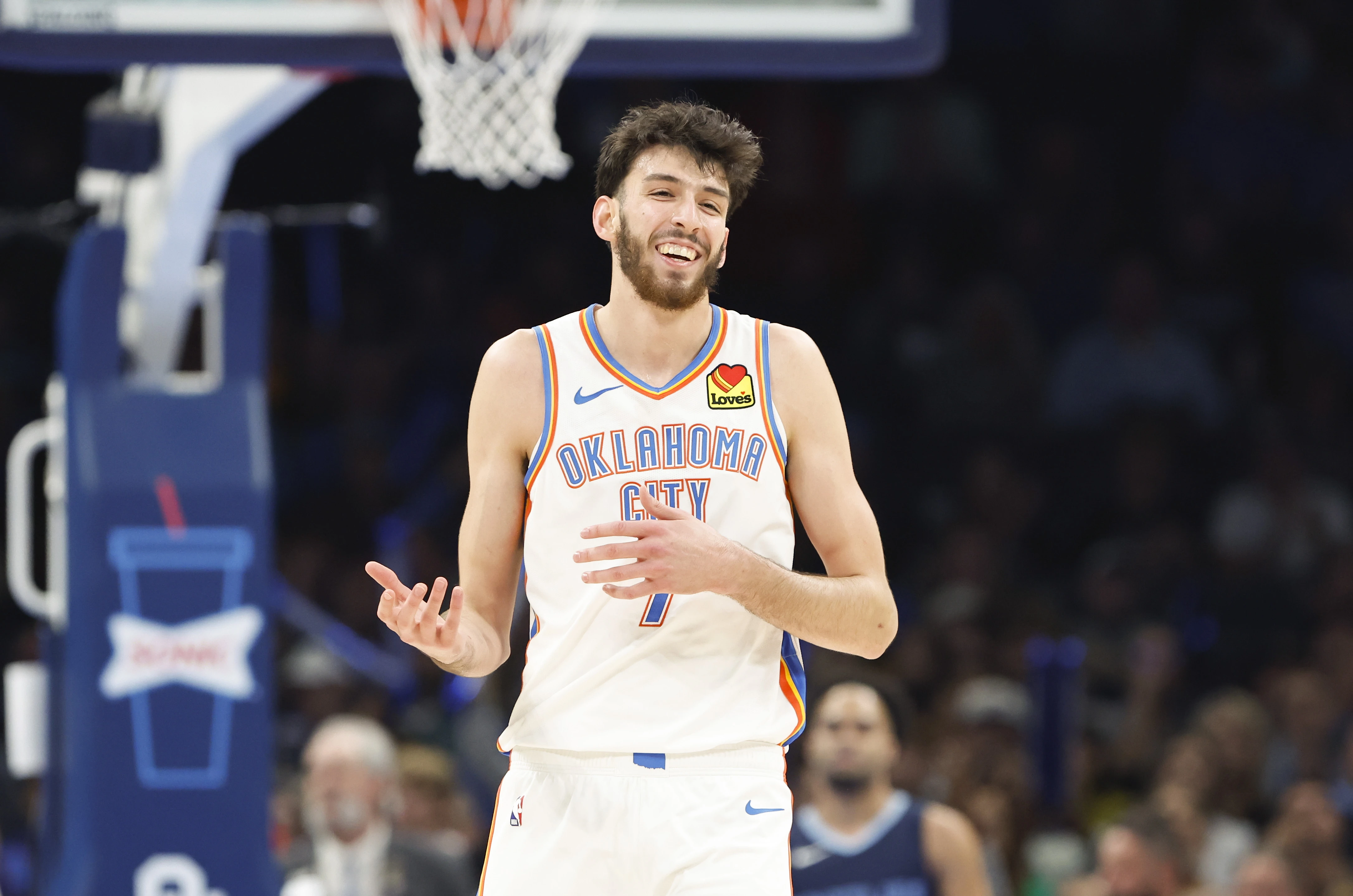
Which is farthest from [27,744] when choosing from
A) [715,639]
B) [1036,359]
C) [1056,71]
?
[1056,71]

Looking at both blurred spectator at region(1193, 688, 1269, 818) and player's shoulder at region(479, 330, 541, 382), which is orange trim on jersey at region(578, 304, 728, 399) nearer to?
player's shoulder at region(479, 330, 541, 382)

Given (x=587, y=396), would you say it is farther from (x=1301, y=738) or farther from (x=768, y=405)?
(x=1301, y=738)

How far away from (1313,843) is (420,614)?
567cm

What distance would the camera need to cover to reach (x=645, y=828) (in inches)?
126

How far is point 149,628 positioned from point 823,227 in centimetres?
748

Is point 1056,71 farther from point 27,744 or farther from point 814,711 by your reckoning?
point 27,744

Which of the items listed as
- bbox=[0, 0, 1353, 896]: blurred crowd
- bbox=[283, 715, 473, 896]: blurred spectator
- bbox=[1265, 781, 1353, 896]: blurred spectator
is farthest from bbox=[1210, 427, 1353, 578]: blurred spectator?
bbox=[283, 715, 473, 896]: blurred spectator

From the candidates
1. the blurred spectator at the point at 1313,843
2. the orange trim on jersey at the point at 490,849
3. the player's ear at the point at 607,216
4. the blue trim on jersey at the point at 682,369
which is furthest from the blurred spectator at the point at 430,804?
the player's ear at the point at 607,216

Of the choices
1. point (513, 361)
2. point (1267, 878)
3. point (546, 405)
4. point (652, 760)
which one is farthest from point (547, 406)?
point (1267, 878)

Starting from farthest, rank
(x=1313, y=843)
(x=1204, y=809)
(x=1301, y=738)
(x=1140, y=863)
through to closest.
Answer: (x=1301, y=738)
(x=1204, y=809)
(x=1313, y=843)
(x=1140, y=863)

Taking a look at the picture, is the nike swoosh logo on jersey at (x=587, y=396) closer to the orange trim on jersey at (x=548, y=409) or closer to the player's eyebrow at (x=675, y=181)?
the orange trim on jersey at (x=548, y=409)

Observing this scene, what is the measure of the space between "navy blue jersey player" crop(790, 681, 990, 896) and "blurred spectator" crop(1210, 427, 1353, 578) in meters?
4.84

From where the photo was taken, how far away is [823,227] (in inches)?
482

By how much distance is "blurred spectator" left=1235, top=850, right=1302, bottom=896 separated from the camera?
278 inches
